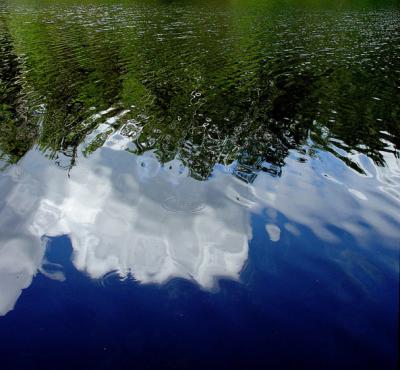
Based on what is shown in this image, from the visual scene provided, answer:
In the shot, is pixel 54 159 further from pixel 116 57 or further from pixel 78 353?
pixel 116 57

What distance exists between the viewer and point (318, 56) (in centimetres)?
3453

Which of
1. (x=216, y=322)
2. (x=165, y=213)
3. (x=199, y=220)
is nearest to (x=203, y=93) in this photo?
(x=165, y=213)

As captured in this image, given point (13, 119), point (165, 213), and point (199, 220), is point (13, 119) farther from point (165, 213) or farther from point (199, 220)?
point (199, 220)

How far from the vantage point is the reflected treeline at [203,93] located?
54.6 ft

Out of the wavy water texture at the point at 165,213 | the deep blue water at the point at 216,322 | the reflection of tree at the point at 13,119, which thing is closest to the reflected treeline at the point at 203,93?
the reflection of tree at the point at 13,119

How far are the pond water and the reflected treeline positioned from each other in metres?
0.17

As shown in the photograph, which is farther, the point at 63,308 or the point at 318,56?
the point at 318,56

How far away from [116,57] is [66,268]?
91.6 feet

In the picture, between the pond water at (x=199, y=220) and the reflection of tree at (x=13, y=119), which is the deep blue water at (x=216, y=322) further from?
the reflection of tree at (x=13, y=119)

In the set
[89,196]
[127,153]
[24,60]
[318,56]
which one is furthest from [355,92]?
[24,60]

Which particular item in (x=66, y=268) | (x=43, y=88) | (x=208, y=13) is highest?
(x=66, y=268)

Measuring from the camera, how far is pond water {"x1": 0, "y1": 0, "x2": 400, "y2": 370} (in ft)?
25.7

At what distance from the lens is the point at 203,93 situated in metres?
23.4

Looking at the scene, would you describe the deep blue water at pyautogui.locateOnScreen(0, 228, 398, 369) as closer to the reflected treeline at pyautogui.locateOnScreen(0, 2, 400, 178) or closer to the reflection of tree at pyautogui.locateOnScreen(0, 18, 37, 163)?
the reflected treeline at pyautogui.locateOnScreen(0, 2, 400, 178)
